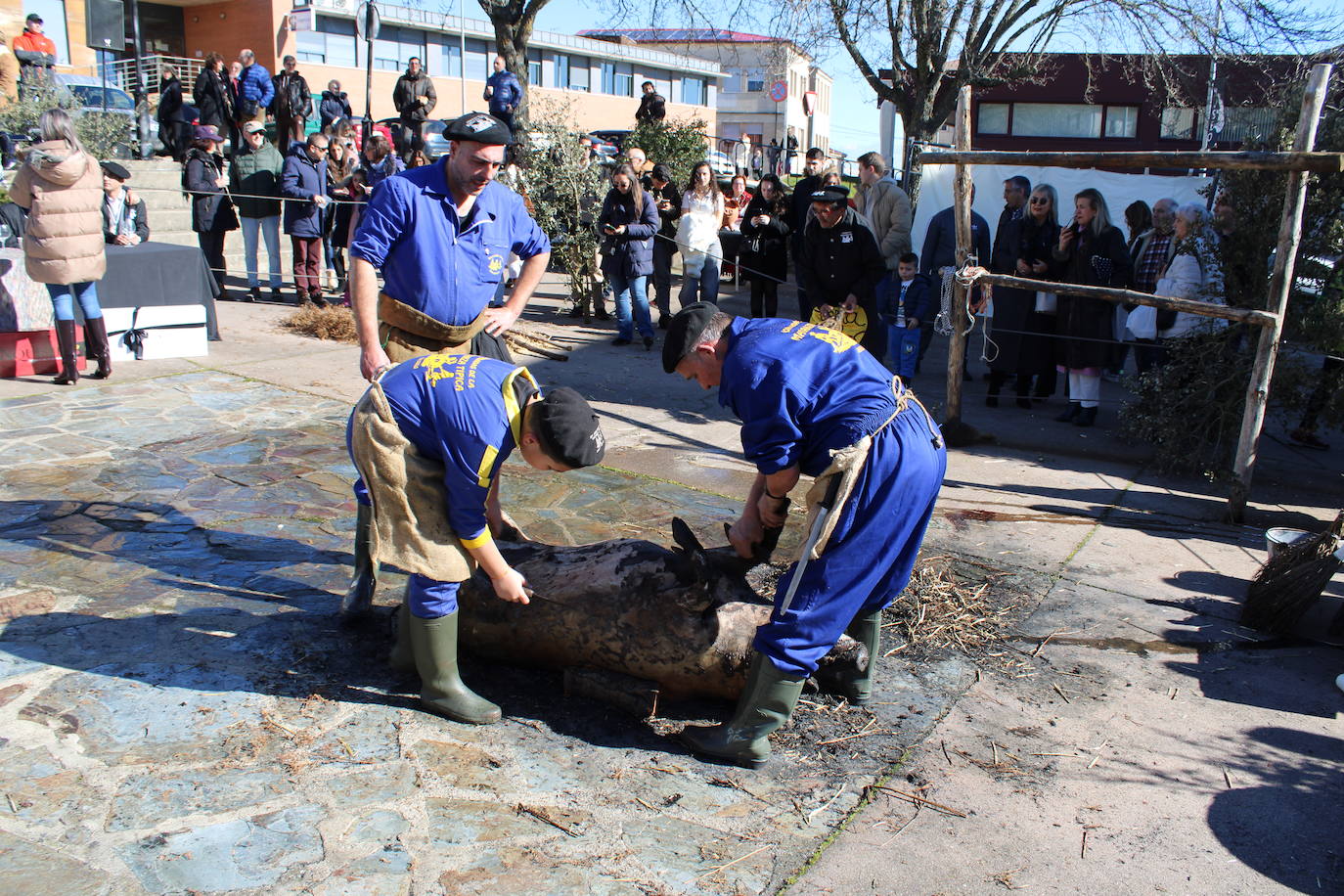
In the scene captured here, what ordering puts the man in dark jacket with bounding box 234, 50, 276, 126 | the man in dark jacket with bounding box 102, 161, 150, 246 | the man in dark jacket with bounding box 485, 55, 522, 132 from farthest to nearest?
the man in dark jacket with bounding box 234, 50, 276, 126, the man in dark jacket with bounding box 485, 55, 522, 132, the man in dark jacket with bounding box 102, 161, 150, 246

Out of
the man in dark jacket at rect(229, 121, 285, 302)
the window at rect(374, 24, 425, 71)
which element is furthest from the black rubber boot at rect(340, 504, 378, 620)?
the window at rect(374, 24, 425, 71)

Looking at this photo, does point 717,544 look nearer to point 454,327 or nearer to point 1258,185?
point 454,327

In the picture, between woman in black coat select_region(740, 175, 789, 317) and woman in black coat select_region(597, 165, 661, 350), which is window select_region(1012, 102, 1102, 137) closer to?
woman in black coat select_region(740, 175, 789, 317)

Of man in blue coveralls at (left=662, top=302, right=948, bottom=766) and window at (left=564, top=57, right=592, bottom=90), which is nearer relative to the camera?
man in blue coveralls at (left=662, top=302, right=948, bottom=766)

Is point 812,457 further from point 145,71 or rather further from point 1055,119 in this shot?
point 1055,119

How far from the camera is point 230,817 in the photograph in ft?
9.82

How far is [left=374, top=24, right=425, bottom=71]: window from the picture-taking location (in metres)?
44.2

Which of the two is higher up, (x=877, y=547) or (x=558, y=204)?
(x=558, y=204)

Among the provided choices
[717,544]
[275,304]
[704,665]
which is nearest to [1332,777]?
[704,665]

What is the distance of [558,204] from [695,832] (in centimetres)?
914

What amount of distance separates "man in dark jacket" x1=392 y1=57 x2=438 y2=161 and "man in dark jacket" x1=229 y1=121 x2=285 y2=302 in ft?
15.2

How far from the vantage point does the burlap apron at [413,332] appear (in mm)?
4270

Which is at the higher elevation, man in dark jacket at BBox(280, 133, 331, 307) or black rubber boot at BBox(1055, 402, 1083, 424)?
man in dark jacket at BBox(280, 133, 331, 307)

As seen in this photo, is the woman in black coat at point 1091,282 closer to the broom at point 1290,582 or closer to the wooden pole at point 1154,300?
the wooden pole at point 1154,300
